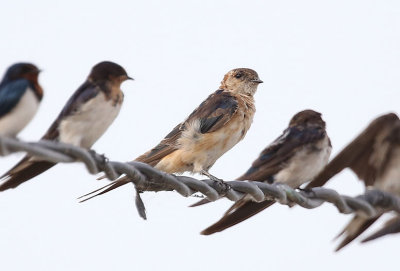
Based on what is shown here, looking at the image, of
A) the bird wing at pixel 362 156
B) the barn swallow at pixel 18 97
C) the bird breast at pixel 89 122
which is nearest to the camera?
the barn swallow at pixel 18 97

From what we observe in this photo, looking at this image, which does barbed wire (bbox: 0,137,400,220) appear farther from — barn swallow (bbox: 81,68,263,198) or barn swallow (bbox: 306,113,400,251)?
barn swallow (bbox: 81,68,263,198)

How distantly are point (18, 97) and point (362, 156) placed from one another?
2.59 meters

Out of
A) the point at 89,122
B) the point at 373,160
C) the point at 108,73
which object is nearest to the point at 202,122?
the point at 373,160

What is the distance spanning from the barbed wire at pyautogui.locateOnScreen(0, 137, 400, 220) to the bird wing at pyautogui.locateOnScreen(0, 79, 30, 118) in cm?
37

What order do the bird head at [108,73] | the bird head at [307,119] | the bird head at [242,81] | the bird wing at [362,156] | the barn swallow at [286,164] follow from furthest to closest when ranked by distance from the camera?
the bird head at [242,81], the bird head at [307,119], the bird wing at [362,156], the barn swallow at [286,164], the bird head at [108,73]

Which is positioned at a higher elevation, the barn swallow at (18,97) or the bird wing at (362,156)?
the barn swallow at (18,97)

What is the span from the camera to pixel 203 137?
6.69m

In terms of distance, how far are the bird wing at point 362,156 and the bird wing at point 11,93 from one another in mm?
2213

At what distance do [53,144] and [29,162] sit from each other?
0.63 meters

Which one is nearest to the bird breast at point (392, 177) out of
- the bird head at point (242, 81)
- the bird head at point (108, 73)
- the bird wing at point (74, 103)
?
the bird head at point (242, 81)

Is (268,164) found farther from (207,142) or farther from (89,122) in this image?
(89,122)

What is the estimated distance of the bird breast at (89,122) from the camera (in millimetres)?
4434

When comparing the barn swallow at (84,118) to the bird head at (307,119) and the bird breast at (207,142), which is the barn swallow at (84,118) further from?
the bird breast at (207,142)

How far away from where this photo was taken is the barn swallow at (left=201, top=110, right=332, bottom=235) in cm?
564
